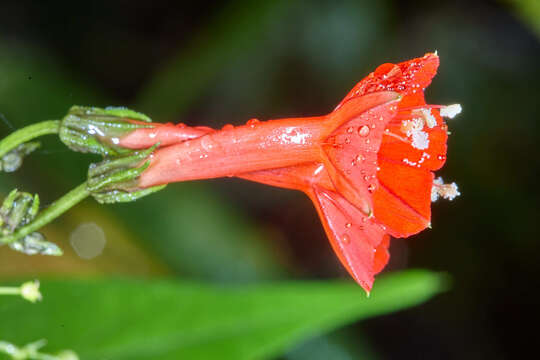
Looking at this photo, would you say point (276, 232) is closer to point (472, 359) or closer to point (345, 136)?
point (472, 359)

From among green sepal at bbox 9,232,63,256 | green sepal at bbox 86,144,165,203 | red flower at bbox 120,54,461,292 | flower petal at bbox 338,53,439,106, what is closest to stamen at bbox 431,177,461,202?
red flower at bbox 120,54,461,292

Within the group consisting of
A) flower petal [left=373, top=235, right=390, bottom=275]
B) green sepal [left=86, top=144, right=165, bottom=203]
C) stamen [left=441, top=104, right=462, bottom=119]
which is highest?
green sepal [left=86, top=144, right=165, bottom=203]

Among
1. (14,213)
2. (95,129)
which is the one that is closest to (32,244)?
(14,213)

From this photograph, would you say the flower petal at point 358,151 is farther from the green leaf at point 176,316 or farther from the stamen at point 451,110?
the green leaf at point 176,316

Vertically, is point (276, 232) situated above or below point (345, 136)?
above

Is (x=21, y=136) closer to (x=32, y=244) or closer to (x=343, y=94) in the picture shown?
(x=32, y=244)

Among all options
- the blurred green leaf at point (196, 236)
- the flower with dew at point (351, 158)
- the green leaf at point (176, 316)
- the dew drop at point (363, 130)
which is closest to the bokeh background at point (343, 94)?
the blurred green leaf at point (196, 236)

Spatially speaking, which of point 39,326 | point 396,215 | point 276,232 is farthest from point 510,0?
point 39,326

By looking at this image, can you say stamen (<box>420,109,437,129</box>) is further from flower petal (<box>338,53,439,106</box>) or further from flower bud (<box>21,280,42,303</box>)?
flower bud (<box>21,280,42,303</box>)
